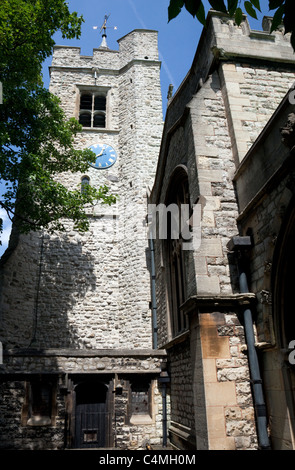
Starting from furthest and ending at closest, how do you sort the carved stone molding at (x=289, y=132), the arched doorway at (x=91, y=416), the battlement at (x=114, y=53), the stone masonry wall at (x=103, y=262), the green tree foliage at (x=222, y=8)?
1. the battlement at (x=114, y=53)
2. the stone masonry wall at (x=103, y=262)
3. the arched doorway at (x=91, y=416)
4. the carved stone molding at (x=289, y=132)
5. the green tree foliage at (x=222, y=8)

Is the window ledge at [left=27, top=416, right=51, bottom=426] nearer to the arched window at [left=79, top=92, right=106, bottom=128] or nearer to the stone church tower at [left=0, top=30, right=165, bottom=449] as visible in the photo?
the stone church tower at [left=0, top=30, right=165, bottom=449]

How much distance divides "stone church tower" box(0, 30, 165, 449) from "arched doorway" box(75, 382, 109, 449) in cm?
2

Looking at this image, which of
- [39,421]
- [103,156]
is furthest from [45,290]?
[103,156]

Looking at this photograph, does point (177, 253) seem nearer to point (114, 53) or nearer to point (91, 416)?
point (91, 416)

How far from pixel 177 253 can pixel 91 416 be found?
445cm

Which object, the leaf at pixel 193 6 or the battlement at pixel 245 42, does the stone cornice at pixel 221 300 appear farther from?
the battlement at pixel 245 42

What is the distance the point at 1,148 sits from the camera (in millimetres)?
8000

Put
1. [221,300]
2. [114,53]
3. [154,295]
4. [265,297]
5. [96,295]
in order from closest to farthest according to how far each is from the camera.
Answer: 1. [265,297]
2. [221,300]
3. [154,295]
4. [96,295]
5. [114,53]

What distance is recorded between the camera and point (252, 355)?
4.63 metres

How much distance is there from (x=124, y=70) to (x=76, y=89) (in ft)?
8.61

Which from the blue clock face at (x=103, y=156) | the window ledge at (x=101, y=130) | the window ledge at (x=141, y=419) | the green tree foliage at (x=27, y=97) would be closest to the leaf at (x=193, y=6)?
the green tree foliage at (x=27, y=97)

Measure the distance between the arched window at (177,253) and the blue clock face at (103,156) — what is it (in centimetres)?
691

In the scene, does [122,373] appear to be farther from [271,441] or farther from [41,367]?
[271,441]

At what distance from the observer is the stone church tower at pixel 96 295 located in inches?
320
